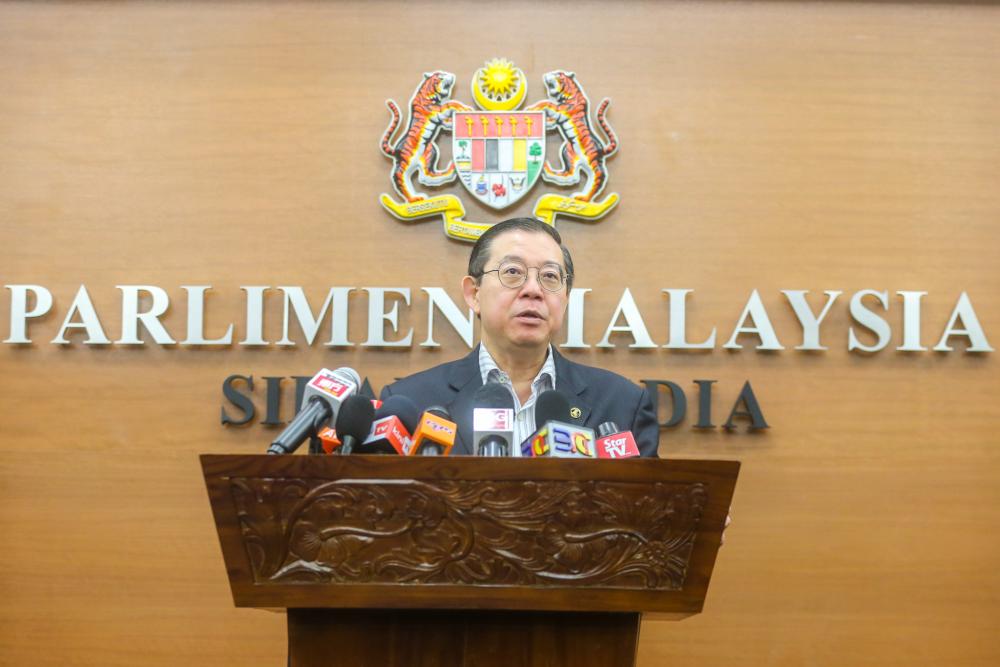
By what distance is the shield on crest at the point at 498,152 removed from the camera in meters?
3.39

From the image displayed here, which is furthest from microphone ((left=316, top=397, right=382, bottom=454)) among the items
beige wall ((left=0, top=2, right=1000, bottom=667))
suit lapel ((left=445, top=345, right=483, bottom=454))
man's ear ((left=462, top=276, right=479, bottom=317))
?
beige wall ((left=0, top=2, right=1000, bottom=667))

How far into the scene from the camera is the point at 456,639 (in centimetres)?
150

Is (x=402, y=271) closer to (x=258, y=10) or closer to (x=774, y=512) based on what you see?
(x=258, y=10)

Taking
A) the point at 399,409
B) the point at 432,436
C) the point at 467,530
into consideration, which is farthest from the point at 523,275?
the point at 467,530

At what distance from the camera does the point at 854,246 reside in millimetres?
3438

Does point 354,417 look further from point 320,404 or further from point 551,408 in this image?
point 551,408

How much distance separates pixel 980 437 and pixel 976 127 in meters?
1.18

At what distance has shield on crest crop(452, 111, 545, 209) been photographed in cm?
339

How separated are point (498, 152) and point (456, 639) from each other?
7.38 ft

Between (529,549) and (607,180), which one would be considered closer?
(529,549)

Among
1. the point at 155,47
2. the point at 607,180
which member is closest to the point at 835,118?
the point at 607,180

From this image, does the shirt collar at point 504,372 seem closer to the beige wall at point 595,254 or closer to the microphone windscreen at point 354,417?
the microphone windscreen at point 354,417

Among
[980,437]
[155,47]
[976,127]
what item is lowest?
[980,437]

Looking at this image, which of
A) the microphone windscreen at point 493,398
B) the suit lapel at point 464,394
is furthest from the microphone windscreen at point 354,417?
the suit lapel at point 464,394
